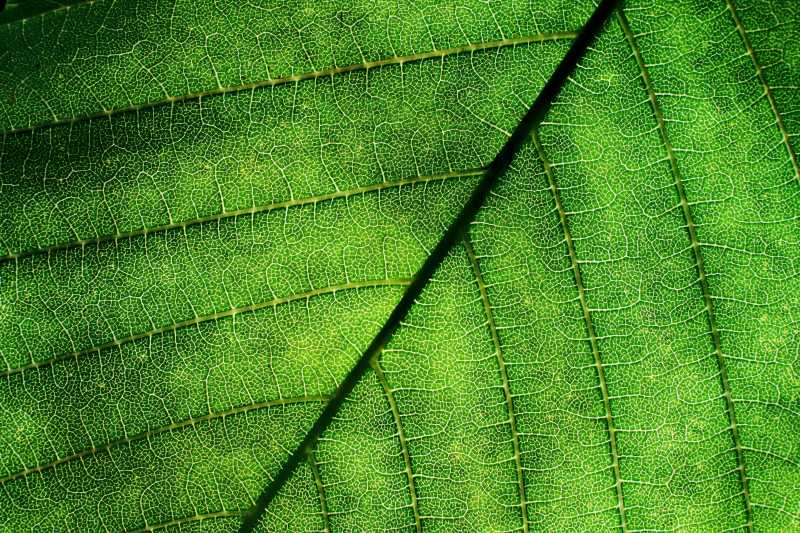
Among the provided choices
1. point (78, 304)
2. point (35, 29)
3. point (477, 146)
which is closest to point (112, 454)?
point (78, 304)

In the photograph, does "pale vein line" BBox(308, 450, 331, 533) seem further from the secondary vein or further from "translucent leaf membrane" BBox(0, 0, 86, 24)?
"translucent leaf membrane" BBox(0, 0, 86, 24)

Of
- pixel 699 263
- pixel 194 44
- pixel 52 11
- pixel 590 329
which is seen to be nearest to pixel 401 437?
pixel 590 329

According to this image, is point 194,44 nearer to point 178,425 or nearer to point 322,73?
point 322,73

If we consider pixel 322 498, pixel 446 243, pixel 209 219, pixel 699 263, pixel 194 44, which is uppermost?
pixel 194 44

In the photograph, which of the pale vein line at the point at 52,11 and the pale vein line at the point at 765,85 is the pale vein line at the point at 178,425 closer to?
the pale vein line at the point at 52,11

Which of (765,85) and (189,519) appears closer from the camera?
(765,85)

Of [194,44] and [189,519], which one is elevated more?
[194,44]
